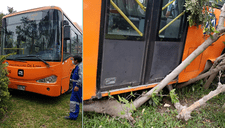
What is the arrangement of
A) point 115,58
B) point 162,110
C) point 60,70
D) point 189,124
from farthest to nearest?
point 162,110, point 189,124, point 115,58, point 60,70

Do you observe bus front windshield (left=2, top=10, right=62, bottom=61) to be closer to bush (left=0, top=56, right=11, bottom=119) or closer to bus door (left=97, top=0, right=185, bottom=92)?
bush (left=0, top=56, right=11, bottom=119)

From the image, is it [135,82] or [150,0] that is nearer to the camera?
[150,0]

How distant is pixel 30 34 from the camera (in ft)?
5.56

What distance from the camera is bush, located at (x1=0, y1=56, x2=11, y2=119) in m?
1.63

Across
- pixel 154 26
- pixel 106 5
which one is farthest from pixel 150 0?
pixel 106 5

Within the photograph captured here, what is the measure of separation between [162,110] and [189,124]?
0.55 metres

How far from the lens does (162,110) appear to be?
3.23m

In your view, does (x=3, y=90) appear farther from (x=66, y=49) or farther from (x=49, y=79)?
(x=66, y=49)

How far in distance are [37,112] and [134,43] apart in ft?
5.61

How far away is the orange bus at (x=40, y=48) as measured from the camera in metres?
1.67

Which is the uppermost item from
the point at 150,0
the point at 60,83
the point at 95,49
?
the point at 150,0

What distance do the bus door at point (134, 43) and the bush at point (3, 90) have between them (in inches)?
44.5

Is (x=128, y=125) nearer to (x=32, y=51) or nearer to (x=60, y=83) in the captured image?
(x=60, y=83)

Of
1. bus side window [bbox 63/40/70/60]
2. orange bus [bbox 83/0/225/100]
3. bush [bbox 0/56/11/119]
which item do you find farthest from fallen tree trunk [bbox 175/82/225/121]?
bush [bbox 0/56/11/119]
